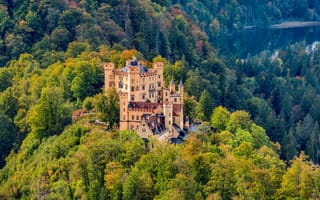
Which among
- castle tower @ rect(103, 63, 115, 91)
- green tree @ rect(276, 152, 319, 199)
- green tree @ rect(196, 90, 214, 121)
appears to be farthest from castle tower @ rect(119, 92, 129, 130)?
green tree @ rect(276, 152, 319, 199)

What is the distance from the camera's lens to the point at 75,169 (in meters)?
69.5

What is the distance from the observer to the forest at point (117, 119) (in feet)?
217

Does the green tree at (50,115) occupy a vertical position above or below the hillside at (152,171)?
above

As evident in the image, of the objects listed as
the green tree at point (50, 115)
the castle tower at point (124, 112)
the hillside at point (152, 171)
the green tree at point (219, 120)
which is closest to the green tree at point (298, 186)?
the hillside at point (152, 171)

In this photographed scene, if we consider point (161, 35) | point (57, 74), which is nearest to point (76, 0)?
point (161, 35)

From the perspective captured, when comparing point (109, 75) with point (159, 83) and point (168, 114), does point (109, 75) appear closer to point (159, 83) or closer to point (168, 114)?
point (159, 83)

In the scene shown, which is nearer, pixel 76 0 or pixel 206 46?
pixel 76 0

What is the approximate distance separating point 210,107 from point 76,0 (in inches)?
1871

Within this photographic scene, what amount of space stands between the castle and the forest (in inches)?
68.6

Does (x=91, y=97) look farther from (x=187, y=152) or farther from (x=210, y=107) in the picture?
(x=187, y=152)

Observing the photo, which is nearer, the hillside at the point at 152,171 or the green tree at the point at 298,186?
the green tree at the point at 298,186

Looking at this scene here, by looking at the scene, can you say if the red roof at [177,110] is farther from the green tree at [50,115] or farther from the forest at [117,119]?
the green tree at [50,115]

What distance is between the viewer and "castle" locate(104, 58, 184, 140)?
242 ft

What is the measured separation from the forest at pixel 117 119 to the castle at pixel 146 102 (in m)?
1.74
